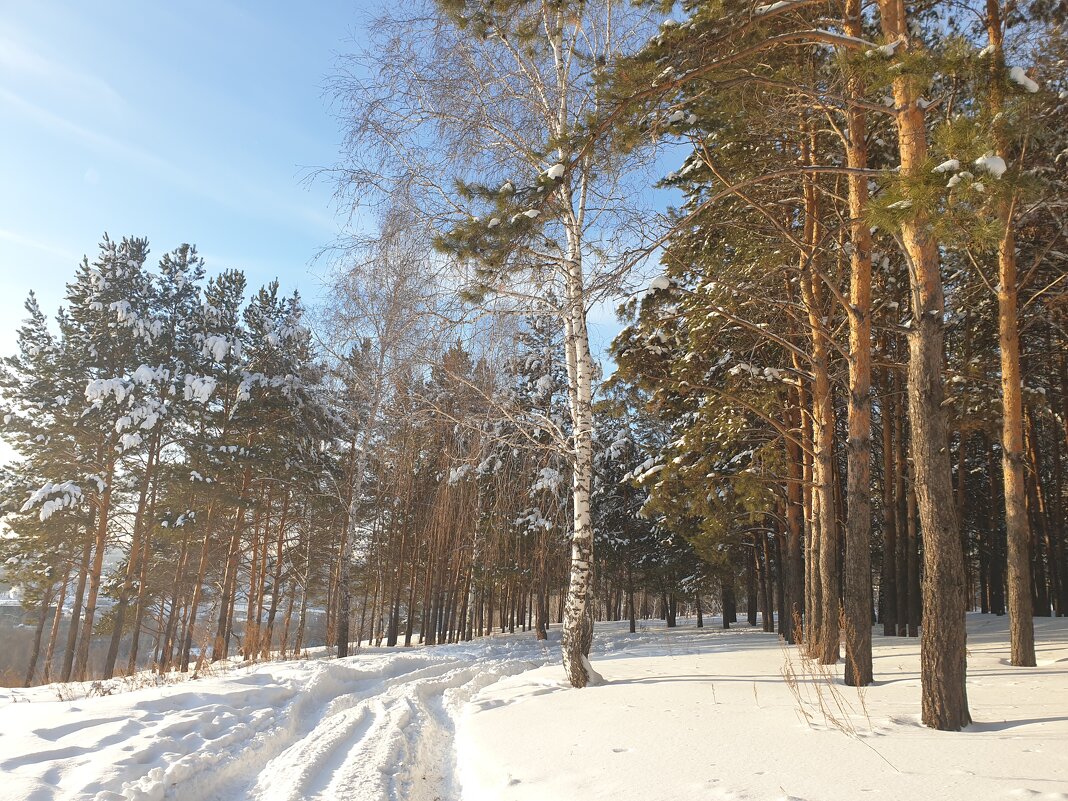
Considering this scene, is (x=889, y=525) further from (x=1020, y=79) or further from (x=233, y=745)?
(x=233, y=745)

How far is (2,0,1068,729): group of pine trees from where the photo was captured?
5125 mm

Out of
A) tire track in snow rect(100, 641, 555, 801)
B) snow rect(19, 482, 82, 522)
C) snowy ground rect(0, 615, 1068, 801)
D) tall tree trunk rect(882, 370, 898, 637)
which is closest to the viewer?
snowy ground rect(0, 615, 1068, 801)

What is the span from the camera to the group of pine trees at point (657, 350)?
5.12m

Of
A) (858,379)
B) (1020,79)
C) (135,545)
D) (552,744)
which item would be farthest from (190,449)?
(1020,79)

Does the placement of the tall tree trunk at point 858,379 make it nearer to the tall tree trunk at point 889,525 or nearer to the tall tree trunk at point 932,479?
the tall tree trunk at point 932,479

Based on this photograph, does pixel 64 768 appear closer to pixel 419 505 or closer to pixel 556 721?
pixel 556 721

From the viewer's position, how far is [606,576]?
27609mm

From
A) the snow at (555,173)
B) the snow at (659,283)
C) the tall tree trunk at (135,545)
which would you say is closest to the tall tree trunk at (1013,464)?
the snow at (659,283)

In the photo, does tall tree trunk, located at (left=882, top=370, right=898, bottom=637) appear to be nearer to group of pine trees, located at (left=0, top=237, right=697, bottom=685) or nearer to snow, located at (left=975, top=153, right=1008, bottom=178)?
group of pine trees, located at (left=0, top=237, right=697, bottom=685)

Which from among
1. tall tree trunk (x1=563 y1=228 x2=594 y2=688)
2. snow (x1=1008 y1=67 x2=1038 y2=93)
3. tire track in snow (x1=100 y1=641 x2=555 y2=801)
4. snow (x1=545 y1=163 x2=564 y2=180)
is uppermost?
snow (x1=1008 y1=67 x2=1038 y2=93)

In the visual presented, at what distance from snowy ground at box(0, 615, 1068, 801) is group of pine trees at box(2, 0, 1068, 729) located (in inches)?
33.6

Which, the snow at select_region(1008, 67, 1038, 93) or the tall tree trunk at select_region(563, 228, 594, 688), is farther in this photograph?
the tall tree trunk at select_region(563, 228, 594, 688)

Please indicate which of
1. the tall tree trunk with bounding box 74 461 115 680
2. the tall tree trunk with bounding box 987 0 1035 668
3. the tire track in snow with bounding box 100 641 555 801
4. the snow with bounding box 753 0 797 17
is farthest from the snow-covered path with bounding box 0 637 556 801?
the tall tree trunk with bounding box 74 461 115 680

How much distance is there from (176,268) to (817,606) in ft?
69.4
